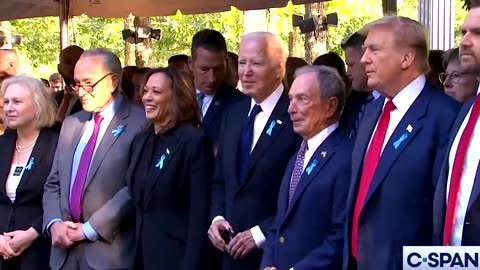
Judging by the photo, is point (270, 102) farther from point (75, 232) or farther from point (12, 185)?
point (12, 185)

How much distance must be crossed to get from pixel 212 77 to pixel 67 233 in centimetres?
128

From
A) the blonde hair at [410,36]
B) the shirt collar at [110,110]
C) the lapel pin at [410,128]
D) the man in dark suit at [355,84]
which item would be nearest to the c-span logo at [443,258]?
the lapel pin at [410,128]

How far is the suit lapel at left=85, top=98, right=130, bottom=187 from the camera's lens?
5004mm

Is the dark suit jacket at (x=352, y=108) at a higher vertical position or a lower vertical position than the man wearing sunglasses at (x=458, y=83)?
lower

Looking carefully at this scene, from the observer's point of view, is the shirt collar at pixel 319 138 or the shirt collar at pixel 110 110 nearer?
the shirt collar at pixel 319 138

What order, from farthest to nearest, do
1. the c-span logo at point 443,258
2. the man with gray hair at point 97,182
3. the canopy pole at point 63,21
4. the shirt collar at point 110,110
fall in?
1. the canopy pole at point 63,21
2. the shirt collar at point 110,110
3. the man with gray hair at point 97,182
4. the c-span logo at point 443,258

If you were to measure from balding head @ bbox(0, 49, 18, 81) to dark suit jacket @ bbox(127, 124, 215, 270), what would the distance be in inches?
106

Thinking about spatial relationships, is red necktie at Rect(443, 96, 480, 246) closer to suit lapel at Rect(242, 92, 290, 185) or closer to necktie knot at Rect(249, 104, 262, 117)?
suit lapel at Rect(242, 92, 290, 185)

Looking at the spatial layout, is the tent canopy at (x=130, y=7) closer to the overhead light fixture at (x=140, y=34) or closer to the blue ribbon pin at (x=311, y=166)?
the overhead light fixture at (x=140, y=34)

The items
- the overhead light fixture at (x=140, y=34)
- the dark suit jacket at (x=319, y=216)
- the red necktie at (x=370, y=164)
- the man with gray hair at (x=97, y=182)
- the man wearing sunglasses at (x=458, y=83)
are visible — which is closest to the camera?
the red necktie at (x=370, y=164)

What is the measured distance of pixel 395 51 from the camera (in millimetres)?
3672

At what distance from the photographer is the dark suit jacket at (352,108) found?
4.86 meters

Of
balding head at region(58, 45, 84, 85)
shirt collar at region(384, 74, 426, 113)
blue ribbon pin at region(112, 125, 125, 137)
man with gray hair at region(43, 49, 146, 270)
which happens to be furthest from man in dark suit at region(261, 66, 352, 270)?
balding head at region(58, 45, 84, 85)

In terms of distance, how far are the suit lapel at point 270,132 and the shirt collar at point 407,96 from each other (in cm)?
98
